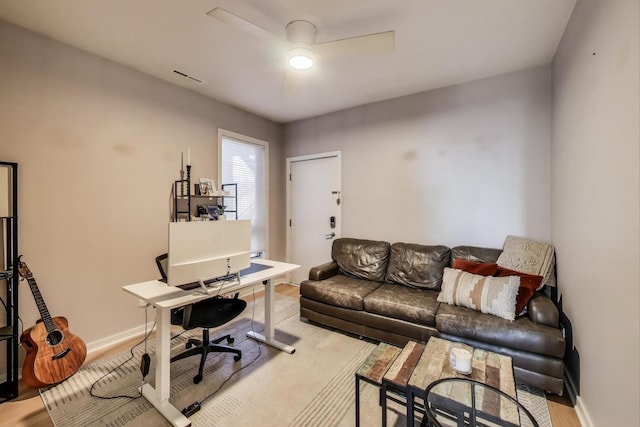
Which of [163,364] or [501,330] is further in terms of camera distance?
[501,330]

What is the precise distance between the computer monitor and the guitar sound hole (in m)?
1.22

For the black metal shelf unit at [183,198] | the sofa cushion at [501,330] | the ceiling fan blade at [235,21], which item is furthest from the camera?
the black metal shelf unit at [183,198]

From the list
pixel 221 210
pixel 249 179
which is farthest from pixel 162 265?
pixel 249 179

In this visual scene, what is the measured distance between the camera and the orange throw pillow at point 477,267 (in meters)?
2.49

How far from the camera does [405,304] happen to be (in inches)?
99.1

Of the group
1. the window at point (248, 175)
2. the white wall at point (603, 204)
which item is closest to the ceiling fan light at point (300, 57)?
the white wall at point (603, 204)

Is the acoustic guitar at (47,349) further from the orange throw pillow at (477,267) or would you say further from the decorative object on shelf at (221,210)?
the orange throw pillow at (477,267)

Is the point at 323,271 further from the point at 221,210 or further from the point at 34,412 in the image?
the point at 34,412

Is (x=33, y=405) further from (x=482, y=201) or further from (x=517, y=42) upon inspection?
(x=517, y=42)

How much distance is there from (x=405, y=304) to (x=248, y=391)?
4.87 feet

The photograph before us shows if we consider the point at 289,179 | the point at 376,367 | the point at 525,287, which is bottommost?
the point at 376,367

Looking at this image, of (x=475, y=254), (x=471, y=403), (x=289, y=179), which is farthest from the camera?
(x=289, y=179)

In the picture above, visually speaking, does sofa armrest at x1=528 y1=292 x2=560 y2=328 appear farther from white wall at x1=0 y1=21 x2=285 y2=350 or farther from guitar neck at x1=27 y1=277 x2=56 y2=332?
guitar neck at x1=27 y1=277 x2=56 y2=332

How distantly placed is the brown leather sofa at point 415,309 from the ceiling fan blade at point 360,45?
2097 millimetres
